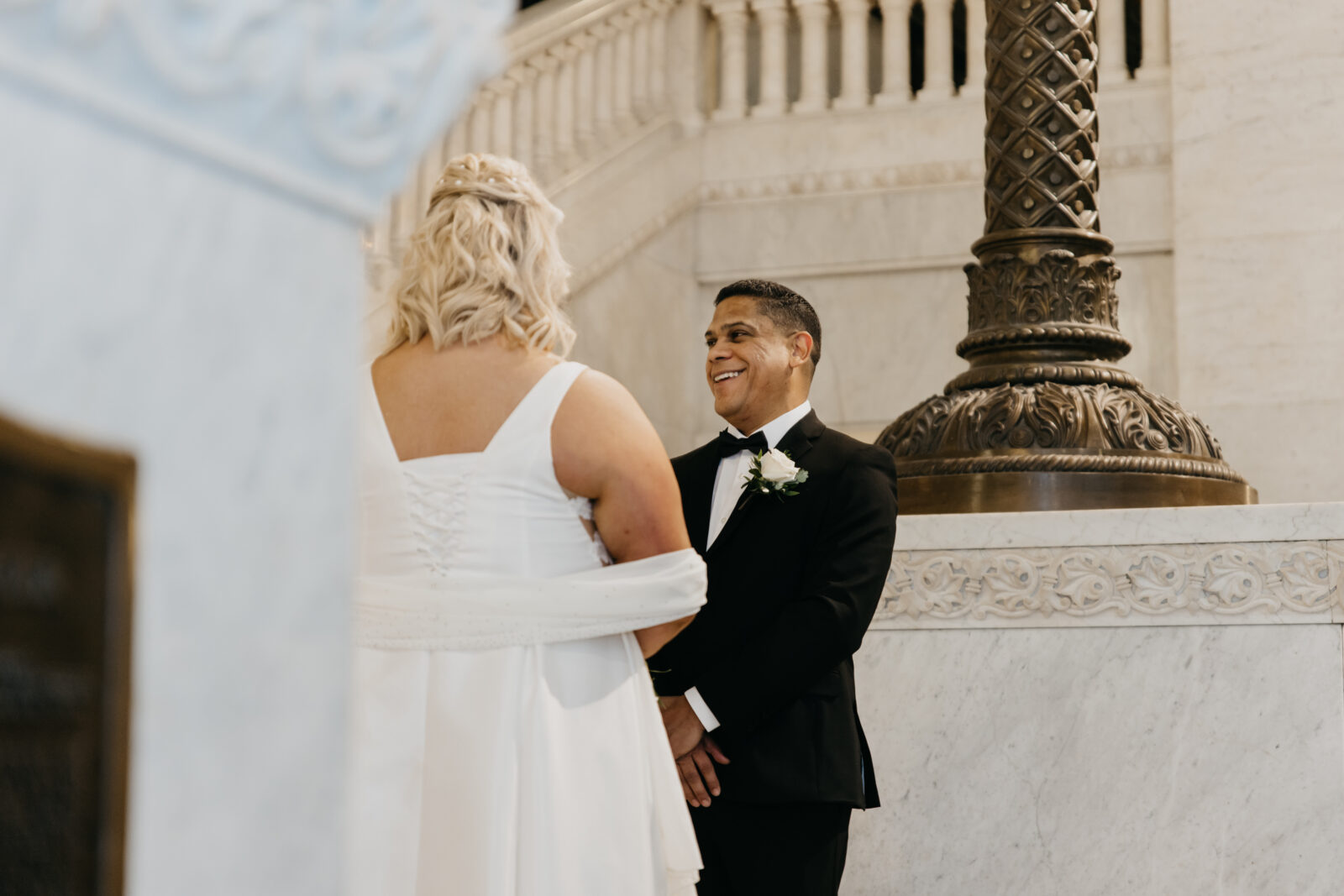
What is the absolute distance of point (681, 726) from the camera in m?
3.21

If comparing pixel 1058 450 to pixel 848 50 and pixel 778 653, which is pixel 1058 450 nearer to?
pixel 778 653

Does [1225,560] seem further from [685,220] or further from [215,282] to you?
[685,220]

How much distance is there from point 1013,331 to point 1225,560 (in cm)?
99

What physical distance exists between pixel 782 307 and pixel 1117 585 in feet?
4.18

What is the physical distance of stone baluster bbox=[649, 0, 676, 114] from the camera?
897cm

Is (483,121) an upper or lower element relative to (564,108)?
lower

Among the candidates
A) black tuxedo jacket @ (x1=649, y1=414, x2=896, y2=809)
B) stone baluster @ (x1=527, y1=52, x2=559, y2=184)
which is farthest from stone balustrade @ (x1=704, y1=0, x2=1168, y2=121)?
black tuxedo jacket @ (x1=649, y1=414, x2=896, y2=809)

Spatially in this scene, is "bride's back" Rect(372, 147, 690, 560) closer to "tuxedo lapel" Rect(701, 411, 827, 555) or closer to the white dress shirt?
"tuxedo lapel" Rect(701, 411, 827, 555)

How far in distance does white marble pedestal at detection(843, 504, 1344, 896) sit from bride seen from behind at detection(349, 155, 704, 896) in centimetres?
171

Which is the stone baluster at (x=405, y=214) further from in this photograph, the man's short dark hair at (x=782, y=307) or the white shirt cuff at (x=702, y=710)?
the white shirt cuff at (x=702, y=710)

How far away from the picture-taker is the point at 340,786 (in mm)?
1083

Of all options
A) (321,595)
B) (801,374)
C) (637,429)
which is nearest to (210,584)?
(321,595)

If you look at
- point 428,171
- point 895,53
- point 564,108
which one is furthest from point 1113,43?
point 428,171

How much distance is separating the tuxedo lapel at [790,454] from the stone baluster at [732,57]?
5894 millimetres
